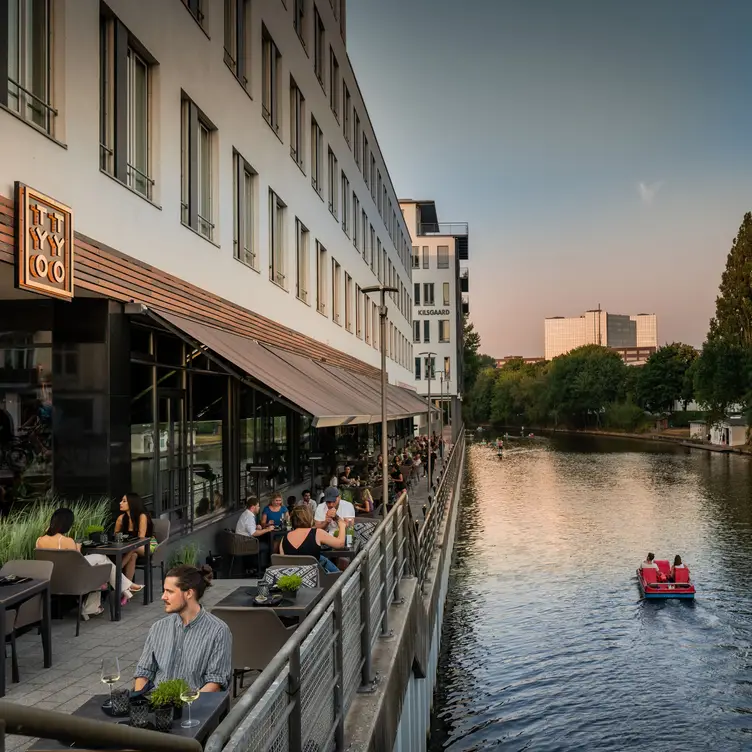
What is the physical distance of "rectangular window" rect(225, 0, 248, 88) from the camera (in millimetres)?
15477

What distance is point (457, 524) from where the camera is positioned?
35.1 metres

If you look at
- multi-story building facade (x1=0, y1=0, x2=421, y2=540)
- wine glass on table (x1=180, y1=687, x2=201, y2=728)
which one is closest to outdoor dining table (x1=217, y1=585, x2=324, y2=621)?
wine glass on table (x1=180, y1=687, x2=201, y2=728)

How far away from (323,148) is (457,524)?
58.4 feet

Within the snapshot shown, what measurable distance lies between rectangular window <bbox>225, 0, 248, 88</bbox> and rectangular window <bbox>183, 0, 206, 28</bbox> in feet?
4.18

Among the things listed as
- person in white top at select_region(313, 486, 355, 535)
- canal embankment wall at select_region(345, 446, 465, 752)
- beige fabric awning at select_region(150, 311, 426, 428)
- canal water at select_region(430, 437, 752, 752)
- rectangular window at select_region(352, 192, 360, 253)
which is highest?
rectangular window at select_region(352, 192, 360, 253)

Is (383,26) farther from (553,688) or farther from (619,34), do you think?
(553,688)

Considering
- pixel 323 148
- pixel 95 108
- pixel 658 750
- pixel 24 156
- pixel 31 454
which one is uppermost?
pixel 323 148

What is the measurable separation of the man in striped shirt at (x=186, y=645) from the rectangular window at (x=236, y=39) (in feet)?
40.8

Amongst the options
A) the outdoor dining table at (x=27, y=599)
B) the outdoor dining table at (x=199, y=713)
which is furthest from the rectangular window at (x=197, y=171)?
the outdoor dining table at (x=199, y=713)

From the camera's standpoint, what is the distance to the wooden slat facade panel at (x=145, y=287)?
937 cm

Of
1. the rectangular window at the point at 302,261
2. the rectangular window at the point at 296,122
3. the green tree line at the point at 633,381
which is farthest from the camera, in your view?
the green tree line at the point at 633,381

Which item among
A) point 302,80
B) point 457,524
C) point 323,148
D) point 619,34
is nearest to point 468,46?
point 619,34

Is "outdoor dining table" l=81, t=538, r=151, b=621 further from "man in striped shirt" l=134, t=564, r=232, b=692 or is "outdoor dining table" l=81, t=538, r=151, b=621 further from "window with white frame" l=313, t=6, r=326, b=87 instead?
"window with white frame" l=313, t=6, r=326, b=87

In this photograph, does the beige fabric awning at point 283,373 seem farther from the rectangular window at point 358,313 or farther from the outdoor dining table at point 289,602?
the rectangular window at point 358,313
